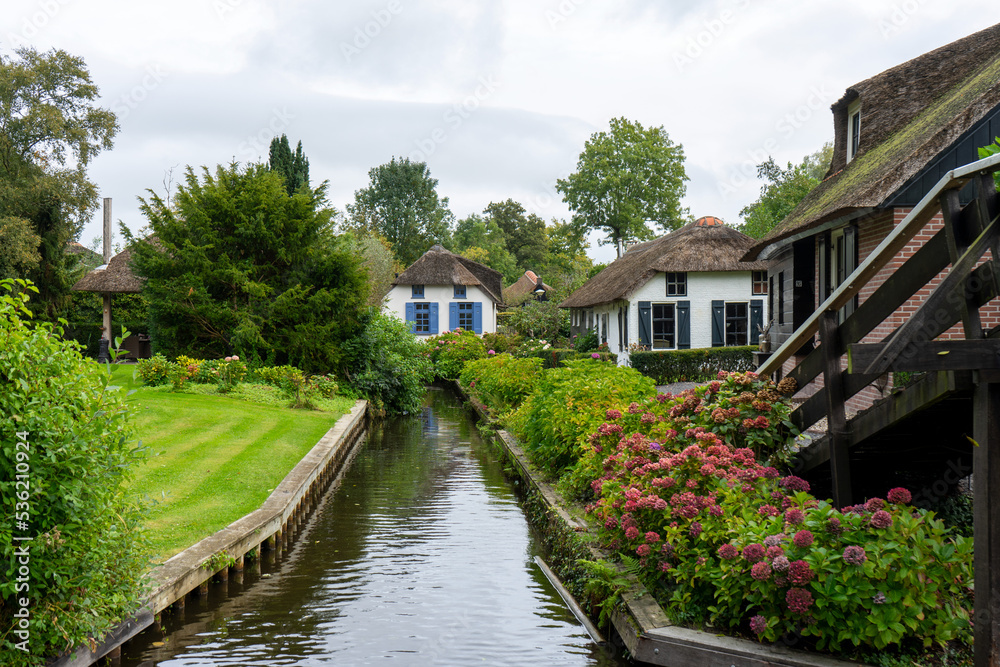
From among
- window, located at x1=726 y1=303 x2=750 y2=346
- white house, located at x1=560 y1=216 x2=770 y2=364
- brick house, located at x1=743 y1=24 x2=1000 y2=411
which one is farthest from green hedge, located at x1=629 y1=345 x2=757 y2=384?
brick house, located at x1=743 y1=24 x2=1000 y2=411

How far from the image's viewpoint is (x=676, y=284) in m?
→ 30.1

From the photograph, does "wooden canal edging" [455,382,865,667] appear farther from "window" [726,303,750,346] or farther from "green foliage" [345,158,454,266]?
"green foliage" [345,158,454,266]

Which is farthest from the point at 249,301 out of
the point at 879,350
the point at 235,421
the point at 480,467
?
the point at 879,350

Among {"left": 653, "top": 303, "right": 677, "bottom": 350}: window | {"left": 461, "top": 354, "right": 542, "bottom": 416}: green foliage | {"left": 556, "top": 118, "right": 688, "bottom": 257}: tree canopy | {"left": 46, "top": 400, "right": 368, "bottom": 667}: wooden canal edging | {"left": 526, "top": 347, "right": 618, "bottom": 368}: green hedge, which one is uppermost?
{"left": 556, "top": 118, "right": 688, "bottom": 257}: tree canopy

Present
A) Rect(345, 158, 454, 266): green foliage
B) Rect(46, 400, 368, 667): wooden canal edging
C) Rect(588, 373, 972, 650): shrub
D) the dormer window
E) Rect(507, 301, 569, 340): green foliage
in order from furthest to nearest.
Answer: Rect(345, 158, 454, 266): green foliage
Rect(507, 301, 569, 340): green foliage
the dormer window
Rect(46, 400, 368, 667): wooden canal edging
Rect(588, 373, 972, 650): shrub

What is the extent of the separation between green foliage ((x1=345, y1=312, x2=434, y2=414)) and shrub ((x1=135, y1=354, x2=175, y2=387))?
5.02 metres

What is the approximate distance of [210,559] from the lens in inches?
287

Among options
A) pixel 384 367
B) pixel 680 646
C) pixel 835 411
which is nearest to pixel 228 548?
pixel 680 646

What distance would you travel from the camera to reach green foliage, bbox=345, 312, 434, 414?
2295cm

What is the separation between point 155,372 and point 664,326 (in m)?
18.5

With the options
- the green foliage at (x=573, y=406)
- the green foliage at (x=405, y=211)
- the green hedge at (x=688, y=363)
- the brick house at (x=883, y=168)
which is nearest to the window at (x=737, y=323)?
the green hedge at (x=688, y=363)

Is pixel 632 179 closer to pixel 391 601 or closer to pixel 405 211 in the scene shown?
pixel 405 211

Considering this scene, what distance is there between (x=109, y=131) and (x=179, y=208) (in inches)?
653

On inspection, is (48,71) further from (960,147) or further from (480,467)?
(960,147)
